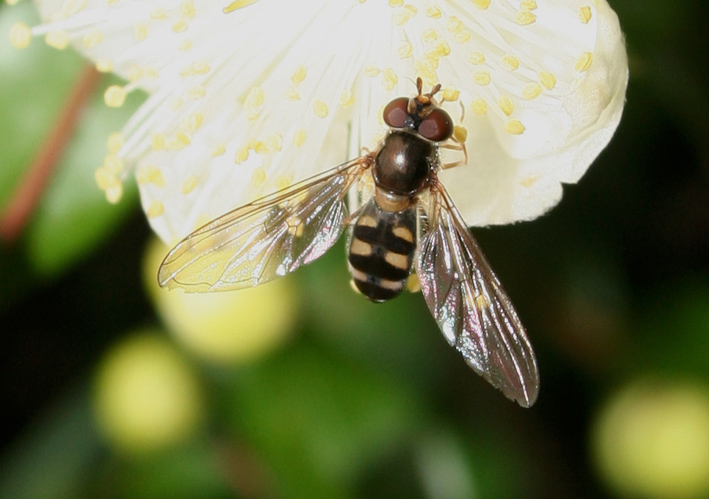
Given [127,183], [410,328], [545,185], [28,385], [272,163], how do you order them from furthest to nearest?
[28,385], [410,328], [127,183], [272,163], [545,185]

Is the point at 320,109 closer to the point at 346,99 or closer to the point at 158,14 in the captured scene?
the point at 346,99

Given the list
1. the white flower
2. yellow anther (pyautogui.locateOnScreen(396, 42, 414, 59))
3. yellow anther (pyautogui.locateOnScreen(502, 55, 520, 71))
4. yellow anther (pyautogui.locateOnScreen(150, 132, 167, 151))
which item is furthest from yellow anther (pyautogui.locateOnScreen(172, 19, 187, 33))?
yellow anther (pyautogui.locateOnScreen(502, 55, 520, 71))

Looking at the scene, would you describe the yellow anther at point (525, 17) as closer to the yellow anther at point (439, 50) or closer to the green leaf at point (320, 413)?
the yellow anther at point (439, 50)

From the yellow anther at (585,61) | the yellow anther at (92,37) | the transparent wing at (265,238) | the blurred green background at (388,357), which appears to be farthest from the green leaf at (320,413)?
the yellow anther at (585,61)

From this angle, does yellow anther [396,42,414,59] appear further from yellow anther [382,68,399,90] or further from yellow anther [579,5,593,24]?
yellow anther [579,5,593,24]

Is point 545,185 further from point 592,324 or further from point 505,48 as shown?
point 592,324

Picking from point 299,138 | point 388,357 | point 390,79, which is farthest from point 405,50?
point 388,357

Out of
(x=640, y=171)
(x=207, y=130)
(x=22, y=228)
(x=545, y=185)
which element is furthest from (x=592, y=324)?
(x=22, y=228)
